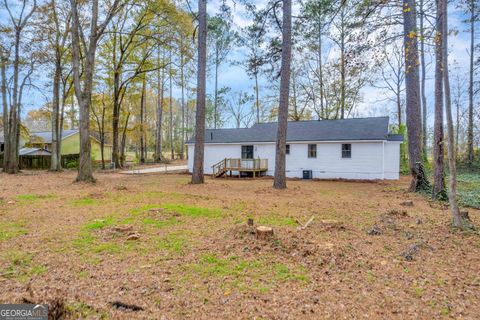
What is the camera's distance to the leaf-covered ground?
2.62 m

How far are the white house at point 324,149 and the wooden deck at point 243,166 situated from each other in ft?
0.22

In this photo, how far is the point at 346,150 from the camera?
50.9ft

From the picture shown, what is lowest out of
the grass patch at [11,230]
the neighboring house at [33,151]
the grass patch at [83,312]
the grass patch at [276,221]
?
the grass patch at [83,312]

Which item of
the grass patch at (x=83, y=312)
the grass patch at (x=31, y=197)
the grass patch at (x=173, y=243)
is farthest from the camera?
the grass patch at (x=31, y=197)

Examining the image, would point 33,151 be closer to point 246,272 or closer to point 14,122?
point 14,122

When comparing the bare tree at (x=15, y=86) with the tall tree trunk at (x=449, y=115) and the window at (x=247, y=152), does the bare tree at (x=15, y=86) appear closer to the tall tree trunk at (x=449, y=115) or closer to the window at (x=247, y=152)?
the window at (x=247, y=152)

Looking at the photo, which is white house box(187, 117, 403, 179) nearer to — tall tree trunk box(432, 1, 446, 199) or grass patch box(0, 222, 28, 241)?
tall tree trunk box(432, 1, 446, 199)

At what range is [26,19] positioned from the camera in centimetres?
1591

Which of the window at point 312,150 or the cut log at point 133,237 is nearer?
the cut log at point 133,237

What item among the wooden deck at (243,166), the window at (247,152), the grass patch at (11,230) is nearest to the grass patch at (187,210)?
the grass patch at (11,230)

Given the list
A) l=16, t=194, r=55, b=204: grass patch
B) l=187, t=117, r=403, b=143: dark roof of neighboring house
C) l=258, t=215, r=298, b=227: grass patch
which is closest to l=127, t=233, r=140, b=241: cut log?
l=258, t=215, r=298, b=227: grass patch

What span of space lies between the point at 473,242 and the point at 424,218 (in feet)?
5.23

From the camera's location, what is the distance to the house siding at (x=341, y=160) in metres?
14.9

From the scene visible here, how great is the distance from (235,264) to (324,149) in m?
13.6
